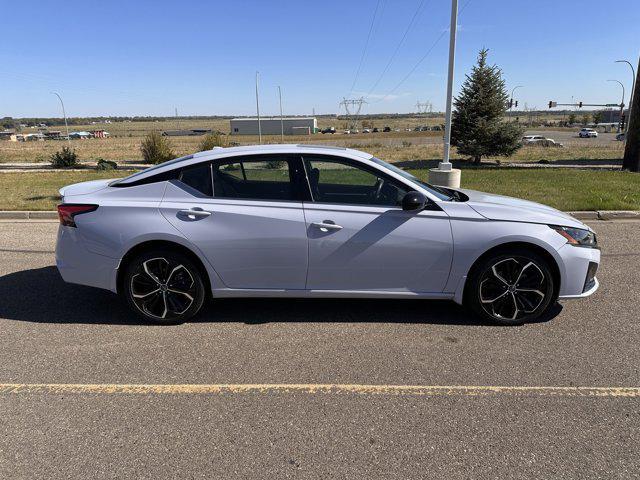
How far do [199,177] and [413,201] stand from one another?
1.91 m

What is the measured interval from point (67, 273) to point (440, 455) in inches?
139

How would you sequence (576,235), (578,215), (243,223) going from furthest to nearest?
(578,215) < (576,235) < (243,223)

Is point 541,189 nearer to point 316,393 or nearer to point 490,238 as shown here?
point 490,238

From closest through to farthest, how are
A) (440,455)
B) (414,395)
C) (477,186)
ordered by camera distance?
(440,455), (414,395), (477,186)

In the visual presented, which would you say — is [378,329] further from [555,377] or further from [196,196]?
[196,196]

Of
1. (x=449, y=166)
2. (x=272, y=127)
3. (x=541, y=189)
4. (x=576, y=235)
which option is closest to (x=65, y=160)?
(x=449, y=166)

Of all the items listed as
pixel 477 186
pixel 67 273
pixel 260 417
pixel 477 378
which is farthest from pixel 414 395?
pixel 477 186

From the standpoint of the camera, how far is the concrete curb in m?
9.04

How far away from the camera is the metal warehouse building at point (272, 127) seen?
348ft

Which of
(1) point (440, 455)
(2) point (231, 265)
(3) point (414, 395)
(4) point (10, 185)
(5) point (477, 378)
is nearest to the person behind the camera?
(1) point (440, 455)

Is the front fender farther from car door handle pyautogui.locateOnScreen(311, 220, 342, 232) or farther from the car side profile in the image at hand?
car door handle pyautogui.locateOnScreen(311, 220, 342, 232)

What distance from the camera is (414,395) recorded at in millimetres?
3129

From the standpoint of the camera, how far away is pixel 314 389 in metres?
3.20

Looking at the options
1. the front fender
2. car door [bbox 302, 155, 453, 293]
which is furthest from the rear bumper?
the front fender
